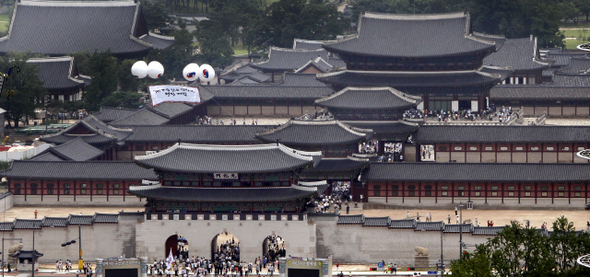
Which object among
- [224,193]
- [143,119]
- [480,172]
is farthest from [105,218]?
[143,119]

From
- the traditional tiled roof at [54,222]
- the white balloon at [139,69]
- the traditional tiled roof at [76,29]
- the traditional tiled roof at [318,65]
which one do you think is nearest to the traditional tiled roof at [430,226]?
the traditional tiled roof at [54,222]

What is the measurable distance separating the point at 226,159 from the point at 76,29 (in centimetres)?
7528

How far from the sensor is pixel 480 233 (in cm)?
9438

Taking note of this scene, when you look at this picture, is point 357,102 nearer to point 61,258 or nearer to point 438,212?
point 438,212

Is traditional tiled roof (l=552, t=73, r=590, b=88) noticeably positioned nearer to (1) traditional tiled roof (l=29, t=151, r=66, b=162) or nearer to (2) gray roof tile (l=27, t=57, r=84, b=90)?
Answer: (2) gray roof tile (l=27, t=57, r=84, b=90)

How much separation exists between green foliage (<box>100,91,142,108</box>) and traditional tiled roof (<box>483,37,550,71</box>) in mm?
45538

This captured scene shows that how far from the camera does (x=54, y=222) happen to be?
97.7 meters

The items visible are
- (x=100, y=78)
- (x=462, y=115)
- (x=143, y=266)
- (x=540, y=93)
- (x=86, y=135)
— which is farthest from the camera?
(x=540, y=93)

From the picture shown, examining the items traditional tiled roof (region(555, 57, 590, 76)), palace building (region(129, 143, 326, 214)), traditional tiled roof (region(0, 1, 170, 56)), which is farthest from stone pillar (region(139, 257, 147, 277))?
traditional tiled roof (region(555, 57, 590, 76))

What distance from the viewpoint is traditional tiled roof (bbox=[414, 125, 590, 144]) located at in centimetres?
12062

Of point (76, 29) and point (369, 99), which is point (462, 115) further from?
point (76, 29)

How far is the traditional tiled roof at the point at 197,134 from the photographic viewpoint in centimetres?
12581

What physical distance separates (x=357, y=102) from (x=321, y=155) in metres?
20.3

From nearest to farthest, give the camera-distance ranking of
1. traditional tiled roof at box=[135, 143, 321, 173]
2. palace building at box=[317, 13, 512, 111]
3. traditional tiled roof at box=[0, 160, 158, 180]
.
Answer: traditional tiled roof at box=[135, 143, 321, 173], traditional tiled roof at box=[0, 160, 158, 180], palace building at box=[317, 13, 512, 111]
